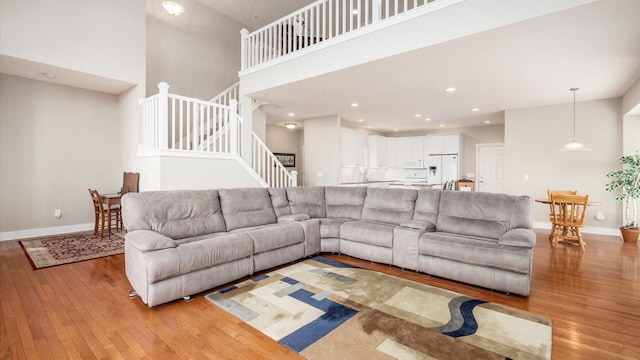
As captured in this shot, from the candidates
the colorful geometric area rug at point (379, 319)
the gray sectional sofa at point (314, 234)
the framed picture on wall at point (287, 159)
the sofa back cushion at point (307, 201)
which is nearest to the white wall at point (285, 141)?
the framed picture on wall at point (287, 159)

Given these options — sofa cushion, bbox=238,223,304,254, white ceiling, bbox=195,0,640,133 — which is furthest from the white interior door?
sofa cushion, bbox=238,223,304,254

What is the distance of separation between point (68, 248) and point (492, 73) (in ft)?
23.0

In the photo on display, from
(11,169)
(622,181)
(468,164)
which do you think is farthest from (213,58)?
(622,181)

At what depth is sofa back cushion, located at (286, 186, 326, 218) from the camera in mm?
4691

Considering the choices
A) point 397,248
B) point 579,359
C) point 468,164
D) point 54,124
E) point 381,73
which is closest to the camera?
point 579,359

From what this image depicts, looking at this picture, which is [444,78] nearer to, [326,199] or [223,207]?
[326,199]

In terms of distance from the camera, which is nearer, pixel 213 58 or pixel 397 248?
pixel 397 248

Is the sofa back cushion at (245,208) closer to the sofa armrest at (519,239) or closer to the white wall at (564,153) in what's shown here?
the sofa armrest at (519,239)

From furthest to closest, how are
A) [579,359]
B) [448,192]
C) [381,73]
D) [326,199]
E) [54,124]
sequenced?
[54,124] < [326,199] < [381,73] < [448,192] < [579,359]

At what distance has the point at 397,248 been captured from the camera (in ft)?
11.7

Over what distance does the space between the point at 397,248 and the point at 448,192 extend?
1119 mm

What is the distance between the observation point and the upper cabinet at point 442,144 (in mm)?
9203

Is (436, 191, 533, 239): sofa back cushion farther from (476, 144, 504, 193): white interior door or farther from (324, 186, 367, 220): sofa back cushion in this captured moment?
(476, 144, 504, 193): white interior door

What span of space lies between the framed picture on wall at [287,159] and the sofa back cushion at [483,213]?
255 inches
